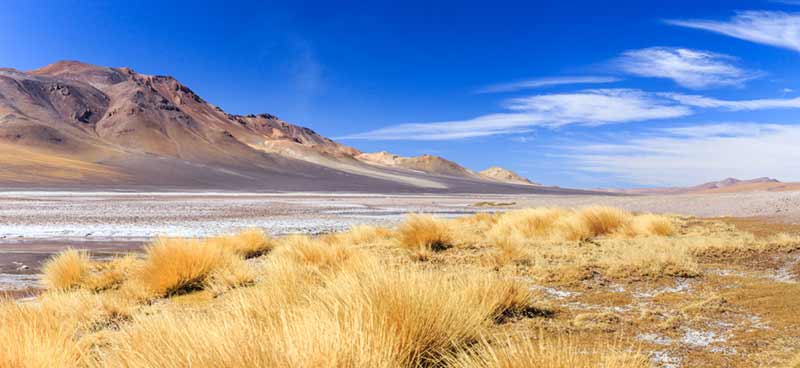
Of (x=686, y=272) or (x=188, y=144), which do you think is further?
(x=188, y=144)

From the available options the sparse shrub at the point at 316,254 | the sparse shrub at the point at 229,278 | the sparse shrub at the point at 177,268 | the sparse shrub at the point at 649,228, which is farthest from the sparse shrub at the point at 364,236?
the sparse shrub at the point at 649,228

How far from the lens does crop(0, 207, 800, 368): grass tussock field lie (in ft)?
9.06

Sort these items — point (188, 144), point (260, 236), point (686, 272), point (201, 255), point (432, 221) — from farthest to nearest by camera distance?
point (188, 144) → point (260, 236) → point (432, 221) → point (201, 255) → point (686, 272)

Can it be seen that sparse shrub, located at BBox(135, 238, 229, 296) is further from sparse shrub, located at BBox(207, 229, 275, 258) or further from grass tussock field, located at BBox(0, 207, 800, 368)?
sparse shrub, located at BBox(207, 229, 275, 258)

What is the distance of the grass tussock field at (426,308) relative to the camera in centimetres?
276

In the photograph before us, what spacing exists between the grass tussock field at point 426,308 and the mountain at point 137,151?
222 feet

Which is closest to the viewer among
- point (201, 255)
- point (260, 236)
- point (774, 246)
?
point (201, 255)

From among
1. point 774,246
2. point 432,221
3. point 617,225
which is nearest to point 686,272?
point 774,246

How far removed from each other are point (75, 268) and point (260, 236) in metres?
4.00

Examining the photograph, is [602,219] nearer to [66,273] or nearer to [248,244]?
[248,244]

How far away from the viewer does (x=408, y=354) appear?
309cm

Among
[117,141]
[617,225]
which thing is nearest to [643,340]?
[617,225]

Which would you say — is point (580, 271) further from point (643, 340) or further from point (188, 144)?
point (188, 144)

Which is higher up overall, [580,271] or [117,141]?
[117,141]
